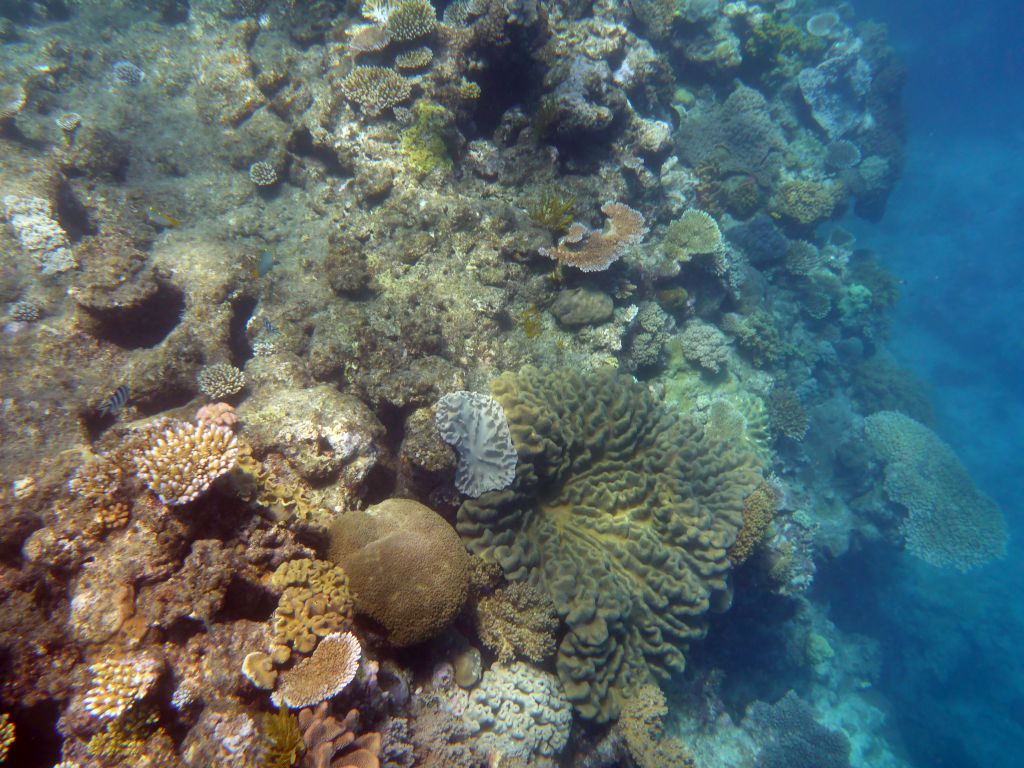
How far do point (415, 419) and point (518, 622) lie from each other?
227cm

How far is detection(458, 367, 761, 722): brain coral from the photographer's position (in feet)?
16.4

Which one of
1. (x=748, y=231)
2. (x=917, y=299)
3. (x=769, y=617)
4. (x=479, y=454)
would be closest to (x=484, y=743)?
(x=479, y=454)

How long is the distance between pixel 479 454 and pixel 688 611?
2950 millimetres

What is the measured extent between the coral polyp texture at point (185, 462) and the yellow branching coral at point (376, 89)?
5917mm

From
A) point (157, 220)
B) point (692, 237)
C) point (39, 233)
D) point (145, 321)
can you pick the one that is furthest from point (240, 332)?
point (692, 237)

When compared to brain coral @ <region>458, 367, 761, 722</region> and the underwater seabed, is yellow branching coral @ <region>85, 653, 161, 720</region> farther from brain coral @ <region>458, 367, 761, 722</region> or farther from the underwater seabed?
brain coral @ <region>458, 367, 761, 722</region>

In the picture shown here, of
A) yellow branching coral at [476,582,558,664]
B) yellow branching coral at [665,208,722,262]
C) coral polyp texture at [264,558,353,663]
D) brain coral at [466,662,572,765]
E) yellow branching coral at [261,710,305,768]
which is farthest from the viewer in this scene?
yellow branching coral at [665,208,722,262]

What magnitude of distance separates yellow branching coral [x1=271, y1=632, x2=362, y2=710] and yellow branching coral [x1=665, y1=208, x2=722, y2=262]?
26.0ft

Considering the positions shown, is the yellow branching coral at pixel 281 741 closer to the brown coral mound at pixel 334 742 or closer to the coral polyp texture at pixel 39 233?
the brown coral mound at pixel 334 742

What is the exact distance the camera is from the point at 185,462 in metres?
3.53

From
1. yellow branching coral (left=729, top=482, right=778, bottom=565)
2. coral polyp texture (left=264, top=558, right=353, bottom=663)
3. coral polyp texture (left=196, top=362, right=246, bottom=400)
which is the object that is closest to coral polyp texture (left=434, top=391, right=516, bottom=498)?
coral polyp texture (left=264, top=558, right=353, bottom=663)

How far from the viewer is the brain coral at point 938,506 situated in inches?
495

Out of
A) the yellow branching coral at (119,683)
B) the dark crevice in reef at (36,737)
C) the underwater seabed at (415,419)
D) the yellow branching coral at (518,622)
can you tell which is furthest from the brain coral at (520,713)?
the dark crevice in reef at (36,737)

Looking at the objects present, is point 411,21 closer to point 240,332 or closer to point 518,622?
point 240,332
